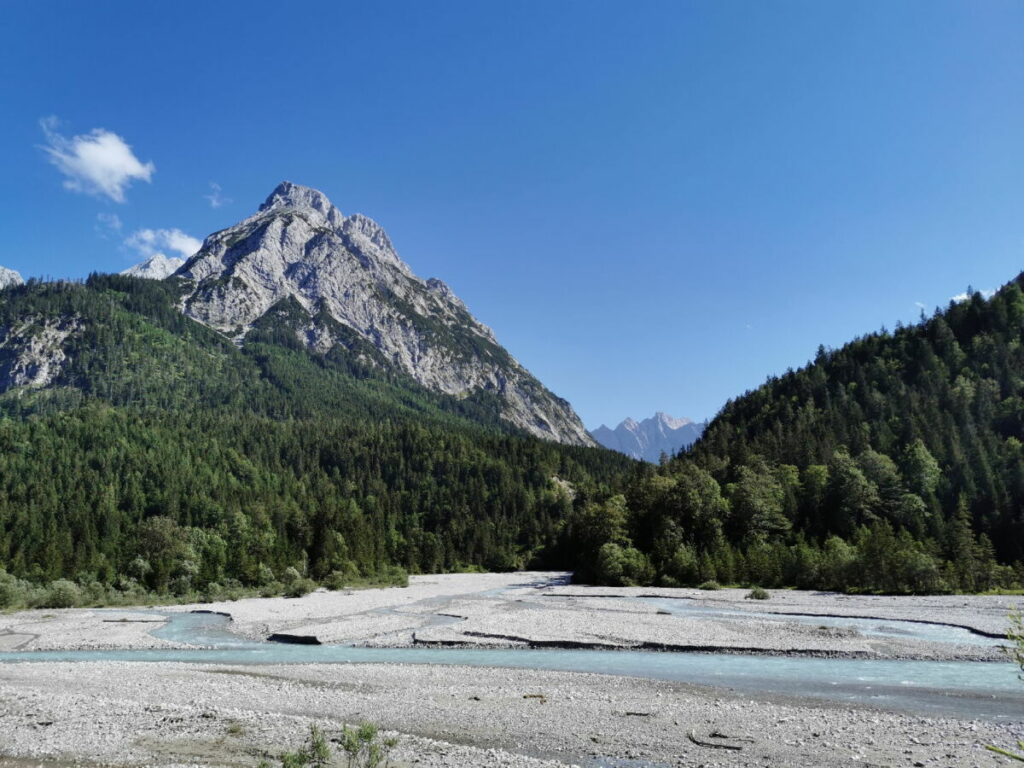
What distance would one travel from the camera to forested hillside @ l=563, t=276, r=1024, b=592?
69.0 metres

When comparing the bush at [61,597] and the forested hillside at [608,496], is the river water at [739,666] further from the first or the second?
the forested hillside at [608,496]

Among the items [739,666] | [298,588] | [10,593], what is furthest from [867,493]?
[10,593]

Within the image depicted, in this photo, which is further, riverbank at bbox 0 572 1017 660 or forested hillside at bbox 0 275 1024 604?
forested hillside at bbox 0 275 1024 604

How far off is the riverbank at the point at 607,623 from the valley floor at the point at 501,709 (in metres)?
0.35

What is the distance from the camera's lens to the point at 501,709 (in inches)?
1027

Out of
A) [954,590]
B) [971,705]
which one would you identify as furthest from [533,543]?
[971,705]

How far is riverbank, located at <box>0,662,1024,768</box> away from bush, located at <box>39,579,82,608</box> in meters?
54.1

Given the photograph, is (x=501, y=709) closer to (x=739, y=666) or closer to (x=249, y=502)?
(x=739, y=666)

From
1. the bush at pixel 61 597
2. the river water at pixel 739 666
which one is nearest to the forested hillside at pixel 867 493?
the river water at pixel 739 666

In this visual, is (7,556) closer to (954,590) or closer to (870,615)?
(870,615)

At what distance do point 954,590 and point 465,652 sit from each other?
174 feet

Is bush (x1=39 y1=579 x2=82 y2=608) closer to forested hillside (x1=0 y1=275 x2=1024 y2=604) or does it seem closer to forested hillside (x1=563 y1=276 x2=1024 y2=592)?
forested hillside (x1=0 y1=275 x2=1024 y2=604)

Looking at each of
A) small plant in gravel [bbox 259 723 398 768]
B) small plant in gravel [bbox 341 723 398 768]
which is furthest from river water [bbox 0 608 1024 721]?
small plant in gravel [bbox 259 723 398 768]

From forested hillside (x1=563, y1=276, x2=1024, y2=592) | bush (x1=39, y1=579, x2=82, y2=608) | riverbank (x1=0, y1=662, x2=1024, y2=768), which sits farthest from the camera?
bush (x1=39, y1=579, x2=82, y2=608)
